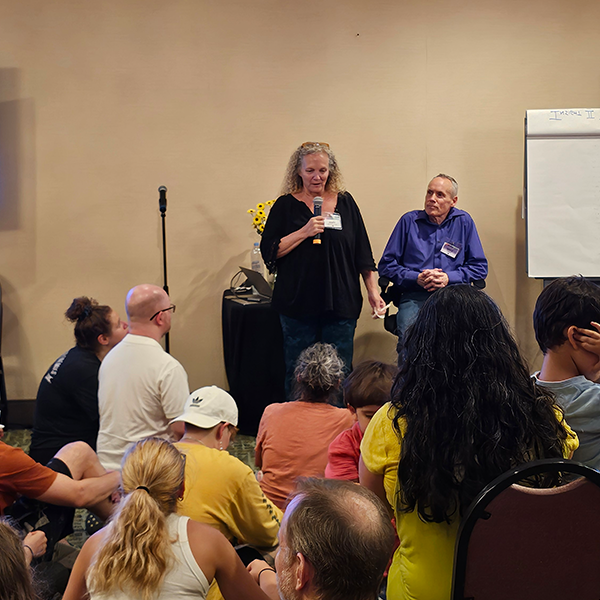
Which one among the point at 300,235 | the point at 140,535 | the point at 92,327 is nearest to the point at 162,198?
the point at 300,235

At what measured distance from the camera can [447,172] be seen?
4473 millimetres

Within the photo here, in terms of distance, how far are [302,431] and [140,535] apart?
963 mm

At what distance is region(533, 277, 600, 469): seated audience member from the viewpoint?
5.14 ft

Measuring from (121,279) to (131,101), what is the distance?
4.06 ft

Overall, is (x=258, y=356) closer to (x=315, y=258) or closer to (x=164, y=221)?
(x=315, y=258)

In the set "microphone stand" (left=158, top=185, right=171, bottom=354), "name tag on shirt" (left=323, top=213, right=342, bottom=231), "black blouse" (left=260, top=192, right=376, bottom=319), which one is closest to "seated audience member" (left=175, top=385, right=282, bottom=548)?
"black blouse" (left=260, top=192, right=376, bottom=319)

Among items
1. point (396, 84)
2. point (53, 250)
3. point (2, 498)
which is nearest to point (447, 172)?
point (396, 84)

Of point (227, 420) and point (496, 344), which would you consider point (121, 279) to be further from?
point (496, 344)

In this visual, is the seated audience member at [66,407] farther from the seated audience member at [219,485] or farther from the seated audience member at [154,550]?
the seated audience member at [154,550]

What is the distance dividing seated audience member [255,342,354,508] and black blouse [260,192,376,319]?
3.86 feet

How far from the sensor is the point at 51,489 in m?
1.93

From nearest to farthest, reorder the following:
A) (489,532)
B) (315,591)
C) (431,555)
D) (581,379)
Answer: (315,591)
(489,532)
(431,555)
(581,379)

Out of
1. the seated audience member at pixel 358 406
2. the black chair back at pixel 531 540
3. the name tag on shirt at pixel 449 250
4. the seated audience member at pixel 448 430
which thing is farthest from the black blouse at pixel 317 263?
the black chair back at pixel 531 540

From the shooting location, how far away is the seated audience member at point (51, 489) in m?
1.84
